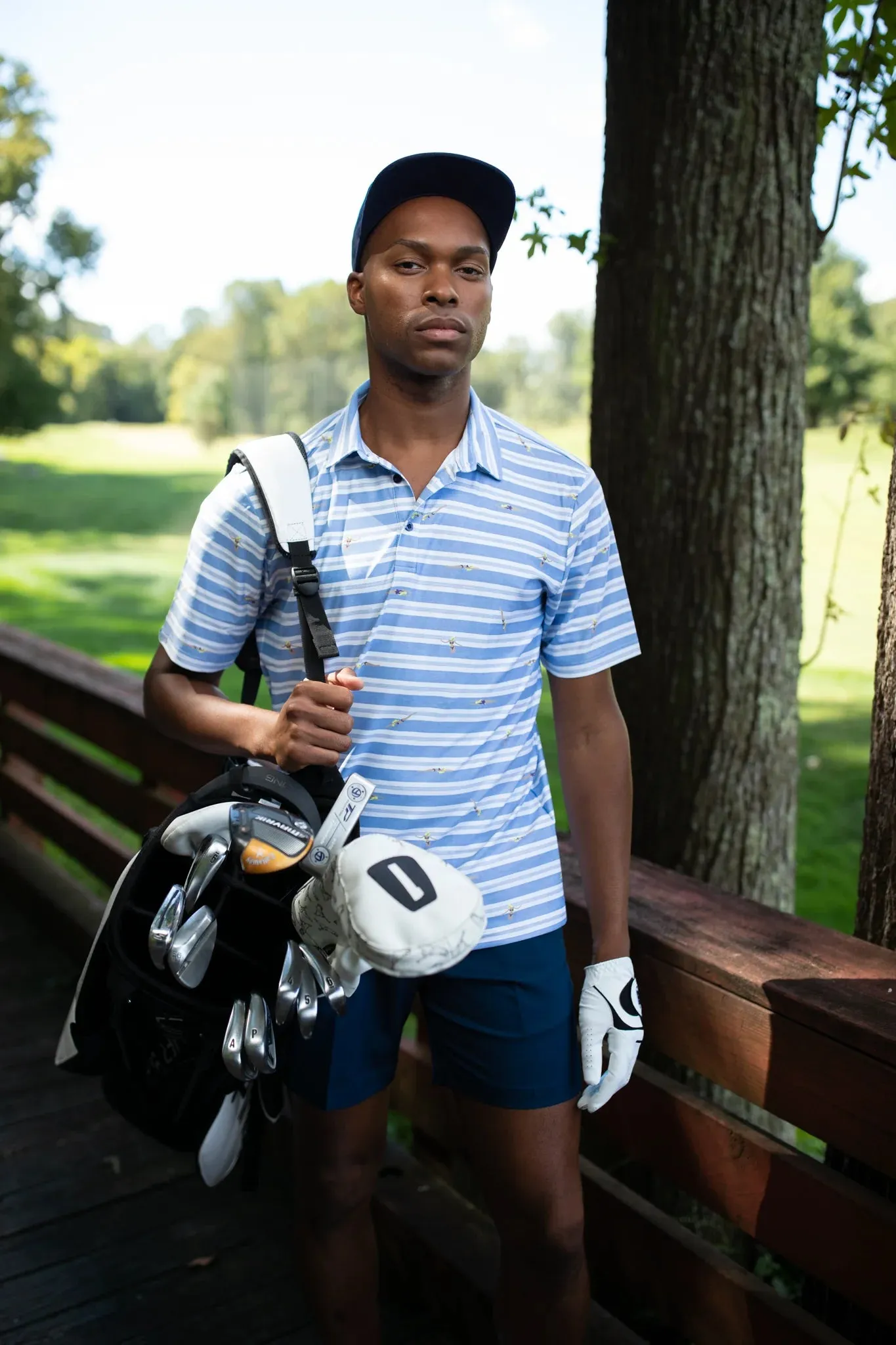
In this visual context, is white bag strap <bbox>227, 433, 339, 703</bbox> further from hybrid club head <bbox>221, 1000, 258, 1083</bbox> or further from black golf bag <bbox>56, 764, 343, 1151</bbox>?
hybrid club head <bbox>221, 1000, 258, 1083</bbox>

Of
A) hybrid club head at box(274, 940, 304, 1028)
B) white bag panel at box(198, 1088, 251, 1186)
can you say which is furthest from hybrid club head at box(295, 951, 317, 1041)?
white bag panel at box(198, 1088, 251, 1186)

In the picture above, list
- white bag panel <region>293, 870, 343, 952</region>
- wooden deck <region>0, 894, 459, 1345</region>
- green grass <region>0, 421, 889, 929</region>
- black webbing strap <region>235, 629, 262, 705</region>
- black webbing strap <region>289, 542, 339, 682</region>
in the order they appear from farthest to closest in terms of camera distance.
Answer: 1. green grass <region>0, 421, 889, 929</region>
2. wooden deck <region>0, 894, 459, 1345</region>
3. black webbing strap <region>235, 629, 262, 705</region>
4. black webbing strap <region>289, 542, 339, 682</region>
5. white bag panel <region>293, 870, 343, 952</region>

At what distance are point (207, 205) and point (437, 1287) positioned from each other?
1701 inches

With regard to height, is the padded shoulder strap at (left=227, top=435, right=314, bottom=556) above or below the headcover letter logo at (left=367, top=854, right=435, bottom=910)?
above

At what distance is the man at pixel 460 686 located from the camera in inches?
62.6

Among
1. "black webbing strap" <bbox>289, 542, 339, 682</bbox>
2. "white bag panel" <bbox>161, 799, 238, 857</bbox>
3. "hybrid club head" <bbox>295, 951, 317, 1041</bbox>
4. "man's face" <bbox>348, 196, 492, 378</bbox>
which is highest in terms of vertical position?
"man's face" <bbox>348, 196, 492, 378</bbox>

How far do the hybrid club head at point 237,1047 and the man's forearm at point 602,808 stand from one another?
0.50 metres

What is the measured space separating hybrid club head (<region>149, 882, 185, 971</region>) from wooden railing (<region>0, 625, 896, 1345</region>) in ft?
2.16

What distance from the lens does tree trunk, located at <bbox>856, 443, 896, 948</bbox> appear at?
5.94 feet

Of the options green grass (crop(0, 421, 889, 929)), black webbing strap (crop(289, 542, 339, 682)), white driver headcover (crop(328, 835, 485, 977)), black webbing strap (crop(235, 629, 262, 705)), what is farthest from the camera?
green grass (crop(0, 421, 889, 929))

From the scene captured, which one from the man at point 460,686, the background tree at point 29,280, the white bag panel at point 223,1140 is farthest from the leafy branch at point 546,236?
the background tree at point 29,280

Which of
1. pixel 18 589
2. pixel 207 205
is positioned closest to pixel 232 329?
pixel 207 205

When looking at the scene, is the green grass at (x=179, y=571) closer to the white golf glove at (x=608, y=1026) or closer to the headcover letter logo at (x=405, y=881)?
the white golf glove at (x=608, y=1026)

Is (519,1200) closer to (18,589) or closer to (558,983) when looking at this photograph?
(558,983)
